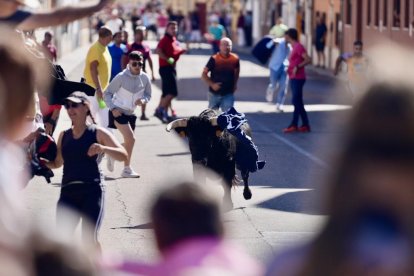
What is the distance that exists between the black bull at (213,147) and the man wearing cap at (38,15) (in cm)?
716

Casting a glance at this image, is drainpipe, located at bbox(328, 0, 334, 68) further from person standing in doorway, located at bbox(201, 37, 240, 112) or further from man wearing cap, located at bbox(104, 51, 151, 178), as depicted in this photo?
man wearing cap, located at bbox(104, 51, 151, 178)

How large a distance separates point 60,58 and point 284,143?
32.1 metres

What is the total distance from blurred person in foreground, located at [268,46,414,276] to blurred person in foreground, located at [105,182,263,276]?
0.35 meters

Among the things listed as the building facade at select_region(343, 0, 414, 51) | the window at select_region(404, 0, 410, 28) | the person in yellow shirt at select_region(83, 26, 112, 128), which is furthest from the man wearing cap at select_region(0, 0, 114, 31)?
the window at select_region(404, 0, 410, 28)

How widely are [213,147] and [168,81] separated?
37.8ft

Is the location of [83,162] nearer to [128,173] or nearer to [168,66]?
[128,173]

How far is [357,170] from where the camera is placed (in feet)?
9.26

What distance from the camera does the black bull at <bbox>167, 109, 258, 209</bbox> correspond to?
13.8 metres

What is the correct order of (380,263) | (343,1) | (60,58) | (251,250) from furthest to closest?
(60,58)
(343,1)
(251,250)
(380,263)

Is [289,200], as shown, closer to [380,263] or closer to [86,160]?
[86,160]

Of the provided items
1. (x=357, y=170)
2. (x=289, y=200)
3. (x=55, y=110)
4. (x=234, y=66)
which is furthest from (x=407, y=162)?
(x=234, y=66)

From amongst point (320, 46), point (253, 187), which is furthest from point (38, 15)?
point (320, 46)

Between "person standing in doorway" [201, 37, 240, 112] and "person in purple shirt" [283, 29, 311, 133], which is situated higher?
"person standing in doorway" [201, 37, 240, 112]

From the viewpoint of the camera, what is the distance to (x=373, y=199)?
2824mm
